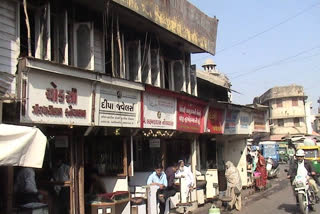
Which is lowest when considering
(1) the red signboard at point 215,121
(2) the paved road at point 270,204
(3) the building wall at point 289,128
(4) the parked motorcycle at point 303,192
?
(2) the paved road at point 270,204

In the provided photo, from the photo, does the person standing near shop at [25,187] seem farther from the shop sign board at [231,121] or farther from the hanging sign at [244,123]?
the hanging sign at [244,123]

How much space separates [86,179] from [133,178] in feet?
6.48

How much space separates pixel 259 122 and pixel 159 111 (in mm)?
11370

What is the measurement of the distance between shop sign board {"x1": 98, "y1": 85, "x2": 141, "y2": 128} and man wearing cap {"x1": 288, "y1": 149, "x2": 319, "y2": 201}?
15.4 ft

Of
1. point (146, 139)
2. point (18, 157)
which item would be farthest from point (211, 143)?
point (18, 157)

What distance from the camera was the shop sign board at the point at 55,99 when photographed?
22.3 ft

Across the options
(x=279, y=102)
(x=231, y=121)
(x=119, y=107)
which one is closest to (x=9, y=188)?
(x=119, y=107)

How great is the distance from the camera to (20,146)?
579 cm

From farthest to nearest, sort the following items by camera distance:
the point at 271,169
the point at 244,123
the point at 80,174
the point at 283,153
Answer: the point at 283,153 < the point at 271,169 < the point at 244,123 < the point at 80,174

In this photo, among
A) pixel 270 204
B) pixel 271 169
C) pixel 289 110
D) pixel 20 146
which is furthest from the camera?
pixel 289 110

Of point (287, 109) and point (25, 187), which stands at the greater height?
point (287, 109)

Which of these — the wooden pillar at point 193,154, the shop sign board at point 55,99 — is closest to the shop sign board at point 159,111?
the wooden pillar at point 193,154

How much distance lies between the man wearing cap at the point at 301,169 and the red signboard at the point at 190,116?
3.78 metres

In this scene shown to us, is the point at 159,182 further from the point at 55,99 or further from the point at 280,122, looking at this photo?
the point at 280,122
